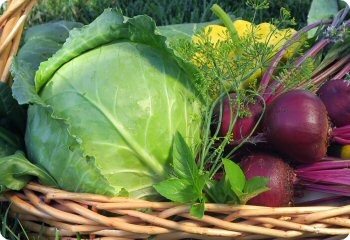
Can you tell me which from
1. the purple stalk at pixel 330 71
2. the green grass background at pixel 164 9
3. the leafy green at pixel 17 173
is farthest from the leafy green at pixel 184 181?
Answer: the green grass background at pixel 164 9

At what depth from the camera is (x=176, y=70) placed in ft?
5.25

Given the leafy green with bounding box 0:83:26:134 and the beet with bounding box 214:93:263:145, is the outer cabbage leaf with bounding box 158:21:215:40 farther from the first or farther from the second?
the leafy green with bounding box 0:83:26:134

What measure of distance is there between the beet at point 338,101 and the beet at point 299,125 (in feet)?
0.32

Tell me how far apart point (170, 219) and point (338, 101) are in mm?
566

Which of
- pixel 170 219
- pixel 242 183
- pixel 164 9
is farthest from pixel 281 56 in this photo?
pixel 164 9

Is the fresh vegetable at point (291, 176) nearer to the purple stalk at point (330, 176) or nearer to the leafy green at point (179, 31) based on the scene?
the purple stalk at point (330, 176)

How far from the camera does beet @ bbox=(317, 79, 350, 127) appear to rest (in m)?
1.64

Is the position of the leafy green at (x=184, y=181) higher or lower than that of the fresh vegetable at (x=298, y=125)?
lower

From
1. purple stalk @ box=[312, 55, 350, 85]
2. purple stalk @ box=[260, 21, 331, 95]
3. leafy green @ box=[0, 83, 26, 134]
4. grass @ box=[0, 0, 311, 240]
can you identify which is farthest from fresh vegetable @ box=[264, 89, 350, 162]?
grass @ box=[0, 0, 311, 240]

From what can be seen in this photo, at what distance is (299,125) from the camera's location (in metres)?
1.52

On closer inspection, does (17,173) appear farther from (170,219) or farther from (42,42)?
(42,42)

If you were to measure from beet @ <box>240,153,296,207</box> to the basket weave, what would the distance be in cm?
7

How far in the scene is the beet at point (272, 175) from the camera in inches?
59.3

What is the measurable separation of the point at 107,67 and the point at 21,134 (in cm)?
42
